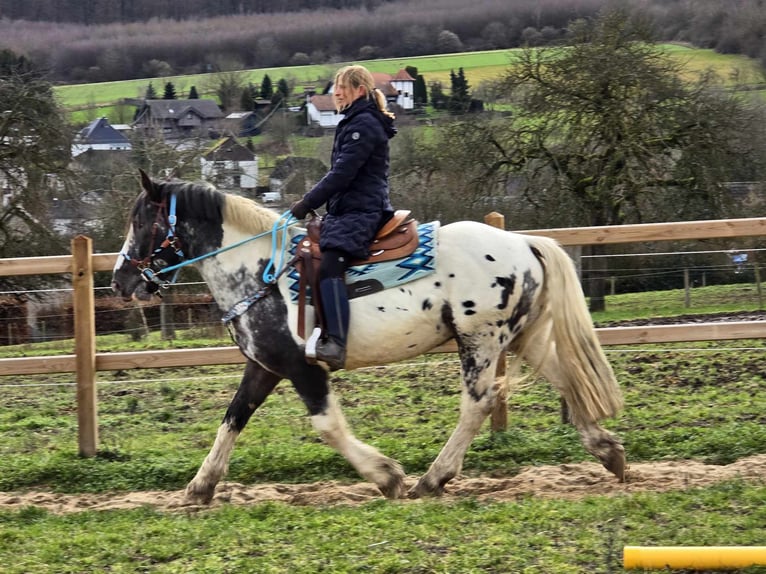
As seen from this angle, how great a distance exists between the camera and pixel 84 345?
6645mm

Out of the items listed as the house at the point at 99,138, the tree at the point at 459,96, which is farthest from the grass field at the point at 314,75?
the house at the point at 99,138

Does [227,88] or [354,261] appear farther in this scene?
[227,88]

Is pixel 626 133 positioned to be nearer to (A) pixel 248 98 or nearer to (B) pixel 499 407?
(B) pixel 499 407

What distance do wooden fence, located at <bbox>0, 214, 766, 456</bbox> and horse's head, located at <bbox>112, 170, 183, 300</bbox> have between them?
77 cm

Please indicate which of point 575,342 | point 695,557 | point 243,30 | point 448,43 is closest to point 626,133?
point 575,342

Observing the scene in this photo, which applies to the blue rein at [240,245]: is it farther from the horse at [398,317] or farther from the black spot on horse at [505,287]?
the black spot on horse at [505,287]

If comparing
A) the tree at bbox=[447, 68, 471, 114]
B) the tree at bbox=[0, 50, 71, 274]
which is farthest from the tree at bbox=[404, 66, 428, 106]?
the tree at bbox=[0, 50, 71, 274]

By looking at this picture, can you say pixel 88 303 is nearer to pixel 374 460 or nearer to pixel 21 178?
pixel 374 460

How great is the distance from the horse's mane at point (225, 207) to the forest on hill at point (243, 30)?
119ft

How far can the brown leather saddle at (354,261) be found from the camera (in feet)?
17.9

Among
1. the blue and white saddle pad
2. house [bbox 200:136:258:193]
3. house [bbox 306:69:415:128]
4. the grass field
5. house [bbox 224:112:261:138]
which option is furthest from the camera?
the grass field

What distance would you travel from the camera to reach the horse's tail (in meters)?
5.57

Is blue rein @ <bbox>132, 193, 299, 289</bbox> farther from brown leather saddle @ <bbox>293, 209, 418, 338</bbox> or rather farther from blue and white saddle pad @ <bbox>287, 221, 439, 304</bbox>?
blue and white saddle pad @ <bbox>287, 221, 439, 304</bbox>

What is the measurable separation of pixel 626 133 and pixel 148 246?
16.9 meters
